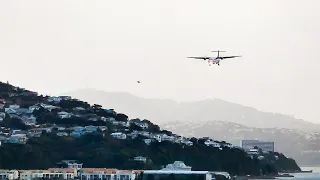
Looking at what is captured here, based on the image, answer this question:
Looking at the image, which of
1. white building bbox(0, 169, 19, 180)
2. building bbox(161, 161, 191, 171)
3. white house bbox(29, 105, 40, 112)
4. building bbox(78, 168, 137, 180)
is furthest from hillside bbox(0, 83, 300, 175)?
building bbox(78, 168, 137, 180)

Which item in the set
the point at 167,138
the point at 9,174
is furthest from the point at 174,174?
the point at 167,138

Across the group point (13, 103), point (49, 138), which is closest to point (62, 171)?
point (49, 138)

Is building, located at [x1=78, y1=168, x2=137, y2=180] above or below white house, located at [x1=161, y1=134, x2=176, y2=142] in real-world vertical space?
below

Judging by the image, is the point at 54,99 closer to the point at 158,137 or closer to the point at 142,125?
the point at 142,125

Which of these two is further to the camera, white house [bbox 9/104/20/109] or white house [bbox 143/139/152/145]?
white house [bbox 9/104/20/109]

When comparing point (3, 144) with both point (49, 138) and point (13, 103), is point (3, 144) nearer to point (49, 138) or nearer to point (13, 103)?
point (49, 138)

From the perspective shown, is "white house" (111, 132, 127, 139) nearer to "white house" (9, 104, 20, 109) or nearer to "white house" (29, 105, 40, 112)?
"white house" (29, 105, 40, 112)

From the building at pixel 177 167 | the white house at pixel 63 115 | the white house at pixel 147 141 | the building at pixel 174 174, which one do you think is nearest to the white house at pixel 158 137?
the white house at pixel 147 141

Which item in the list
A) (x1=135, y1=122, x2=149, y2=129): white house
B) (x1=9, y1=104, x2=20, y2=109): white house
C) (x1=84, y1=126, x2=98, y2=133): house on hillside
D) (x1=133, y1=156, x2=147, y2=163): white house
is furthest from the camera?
(x1=9, y1=104, x2=20, y2=109): white house
